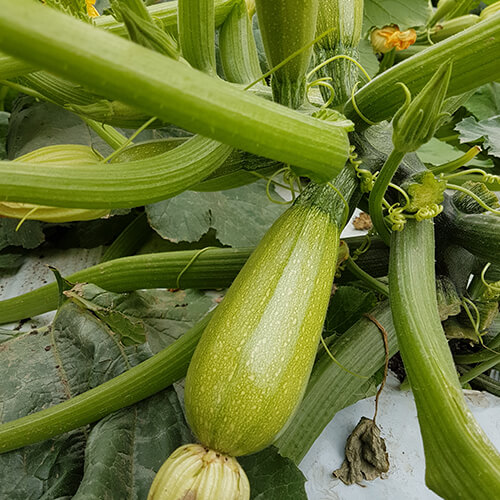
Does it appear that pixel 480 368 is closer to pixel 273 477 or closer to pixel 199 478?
pixel 273 477

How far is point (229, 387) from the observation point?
680 mm

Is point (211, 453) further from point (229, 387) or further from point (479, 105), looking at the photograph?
point (479, 105)

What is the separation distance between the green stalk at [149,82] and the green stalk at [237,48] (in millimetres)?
509

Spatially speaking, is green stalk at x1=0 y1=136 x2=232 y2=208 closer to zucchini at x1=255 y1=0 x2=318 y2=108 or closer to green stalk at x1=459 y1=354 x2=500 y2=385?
zucchini at x1=255 y1=0 x2=318 y2=108

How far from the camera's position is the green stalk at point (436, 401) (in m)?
0.61

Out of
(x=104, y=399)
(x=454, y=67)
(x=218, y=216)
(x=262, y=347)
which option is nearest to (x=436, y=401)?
(x=262, y=347)

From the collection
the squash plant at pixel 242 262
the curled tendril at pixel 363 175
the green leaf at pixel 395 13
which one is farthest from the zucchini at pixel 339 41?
the green leaf at pixel 395 13

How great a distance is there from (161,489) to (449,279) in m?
0.65

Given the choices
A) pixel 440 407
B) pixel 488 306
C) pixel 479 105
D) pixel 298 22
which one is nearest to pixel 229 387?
pixel 440 407

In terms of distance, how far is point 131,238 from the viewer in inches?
56.6

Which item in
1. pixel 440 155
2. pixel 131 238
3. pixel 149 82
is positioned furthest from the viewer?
pixel 440 155

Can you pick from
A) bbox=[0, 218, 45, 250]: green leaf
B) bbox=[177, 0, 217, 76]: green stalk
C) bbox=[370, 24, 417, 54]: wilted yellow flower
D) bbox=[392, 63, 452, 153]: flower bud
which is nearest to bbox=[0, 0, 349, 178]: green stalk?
bbox=[392, 63, 452, 153]: flower bud

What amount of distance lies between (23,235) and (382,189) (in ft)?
3.36

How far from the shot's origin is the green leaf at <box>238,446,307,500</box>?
82cm
